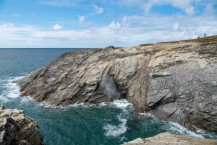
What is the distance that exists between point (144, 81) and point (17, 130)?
38.9 metres

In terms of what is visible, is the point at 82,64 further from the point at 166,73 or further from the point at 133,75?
the point at 166,73

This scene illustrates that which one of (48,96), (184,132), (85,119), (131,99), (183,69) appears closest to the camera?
(184,132)

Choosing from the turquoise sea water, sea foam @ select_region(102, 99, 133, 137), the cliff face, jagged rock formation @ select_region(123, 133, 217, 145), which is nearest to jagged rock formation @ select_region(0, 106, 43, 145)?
the turquoise sea water

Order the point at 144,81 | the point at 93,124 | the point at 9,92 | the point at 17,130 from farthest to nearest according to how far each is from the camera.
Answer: the point at 9,92
the point at 144,81
the point at 93,124
the point at 17,130

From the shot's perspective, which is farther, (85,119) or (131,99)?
(131,99)

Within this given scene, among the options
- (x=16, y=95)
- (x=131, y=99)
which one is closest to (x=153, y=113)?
(x=131, y=99)

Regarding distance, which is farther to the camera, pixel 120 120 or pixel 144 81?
pixel 144 81

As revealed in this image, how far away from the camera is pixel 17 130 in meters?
33.7

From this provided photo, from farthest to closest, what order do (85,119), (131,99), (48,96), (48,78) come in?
(48,78)
(48,96)
(131,99)
(85,119)

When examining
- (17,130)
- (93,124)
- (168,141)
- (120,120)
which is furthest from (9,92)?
(168,141)

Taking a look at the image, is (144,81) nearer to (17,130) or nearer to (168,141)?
(168,141)

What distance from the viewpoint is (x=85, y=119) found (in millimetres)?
58438

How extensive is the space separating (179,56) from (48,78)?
38600 mm

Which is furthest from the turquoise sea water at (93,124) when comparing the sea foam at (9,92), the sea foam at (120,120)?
the sea foam at (9,92)
